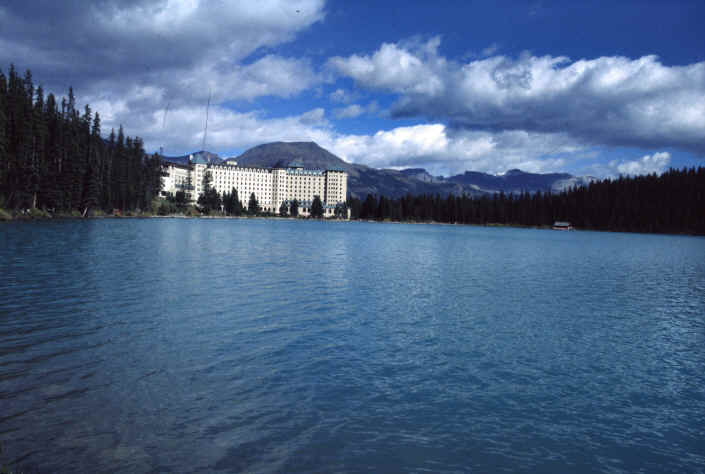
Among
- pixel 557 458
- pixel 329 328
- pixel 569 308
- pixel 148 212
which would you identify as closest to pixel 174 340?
pixel 329 328

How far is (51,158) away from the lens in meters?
93.1

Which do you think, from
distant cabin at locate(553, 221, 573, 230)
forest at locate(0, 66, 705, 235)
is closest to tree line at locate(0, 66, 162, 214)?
forest at locate(0, 66, 705, 235)

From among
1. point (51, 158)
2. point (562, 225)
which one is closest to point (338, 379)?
point (51, 158)

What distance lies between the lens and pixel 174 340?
13.8 m

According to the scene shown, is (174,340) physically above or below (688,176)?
below

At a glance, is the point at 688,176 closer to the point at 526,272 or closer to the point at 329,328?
the point at 526,272

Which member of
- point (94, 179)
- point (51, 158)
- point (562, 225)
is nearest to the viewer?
point (51, 158)

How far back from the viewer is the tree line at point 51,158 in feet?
260

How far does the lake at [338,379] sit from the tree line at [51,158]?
67922 millimetres

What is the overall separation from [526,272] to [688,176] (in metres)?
179

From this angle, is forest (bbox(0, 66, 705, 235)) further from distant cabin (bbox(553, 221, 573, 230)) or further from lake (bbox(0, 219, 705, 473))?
lake (bbox(0, 219, 705, 473))

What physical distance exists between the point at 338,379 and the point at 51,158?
337ft

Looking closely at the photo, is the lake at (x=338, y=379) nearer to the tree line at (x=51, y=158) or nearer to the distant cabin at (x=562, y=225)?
the tree line at (x=51, y=158)

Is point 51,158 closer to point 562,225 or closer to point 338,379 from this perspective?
point 338,379
